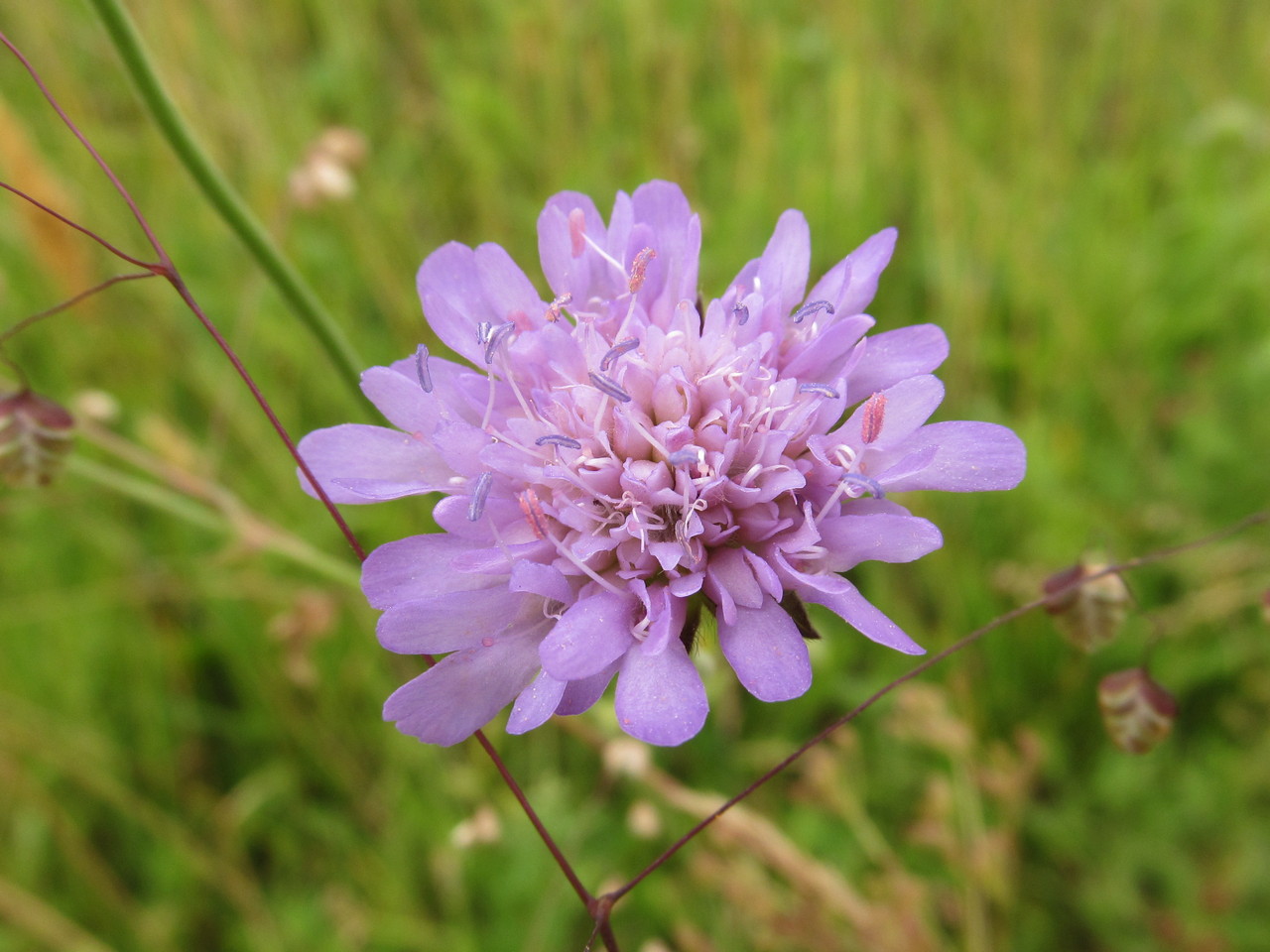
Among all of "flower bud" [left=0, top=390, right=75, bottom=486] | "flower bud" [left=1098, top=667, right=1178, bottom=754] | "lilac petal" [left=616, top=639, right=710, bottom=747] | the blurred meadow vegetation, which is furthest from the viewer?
the blurred meadow vegetation

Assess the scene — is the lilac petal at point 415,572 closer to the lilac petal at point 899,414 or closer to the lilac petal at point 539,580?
the lilac petal at point 539,580

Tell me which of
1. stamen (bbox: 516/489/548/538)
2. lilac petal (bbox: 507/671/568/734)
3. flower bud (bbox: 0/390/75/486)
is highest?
flower bud (bbox: 0/390/75/486)

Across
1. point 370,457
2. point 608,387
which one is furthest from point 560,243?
point 370,457

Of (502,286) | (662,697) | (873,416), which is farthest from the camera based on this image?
(502,286)

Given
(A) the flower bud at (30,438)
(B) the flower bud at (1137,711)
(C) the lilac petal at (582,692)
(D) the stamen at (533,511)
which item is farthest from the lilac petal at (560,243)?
(B) the flower bud at (1137,711)

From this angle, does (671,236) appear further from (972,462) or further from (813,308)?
(972,462)

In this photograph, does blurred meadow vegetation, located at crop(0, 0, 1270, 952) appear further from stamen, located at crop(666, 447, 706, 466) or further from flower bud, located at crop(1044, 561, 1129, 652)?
stamen, located at crop(666, 447, 706, 466)

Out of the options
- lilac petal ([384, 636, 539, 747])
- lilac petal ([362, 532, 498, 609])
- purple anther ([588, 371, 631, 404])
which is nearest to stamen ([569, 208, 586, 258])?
purple anther ([588, 371, 631, 404])
